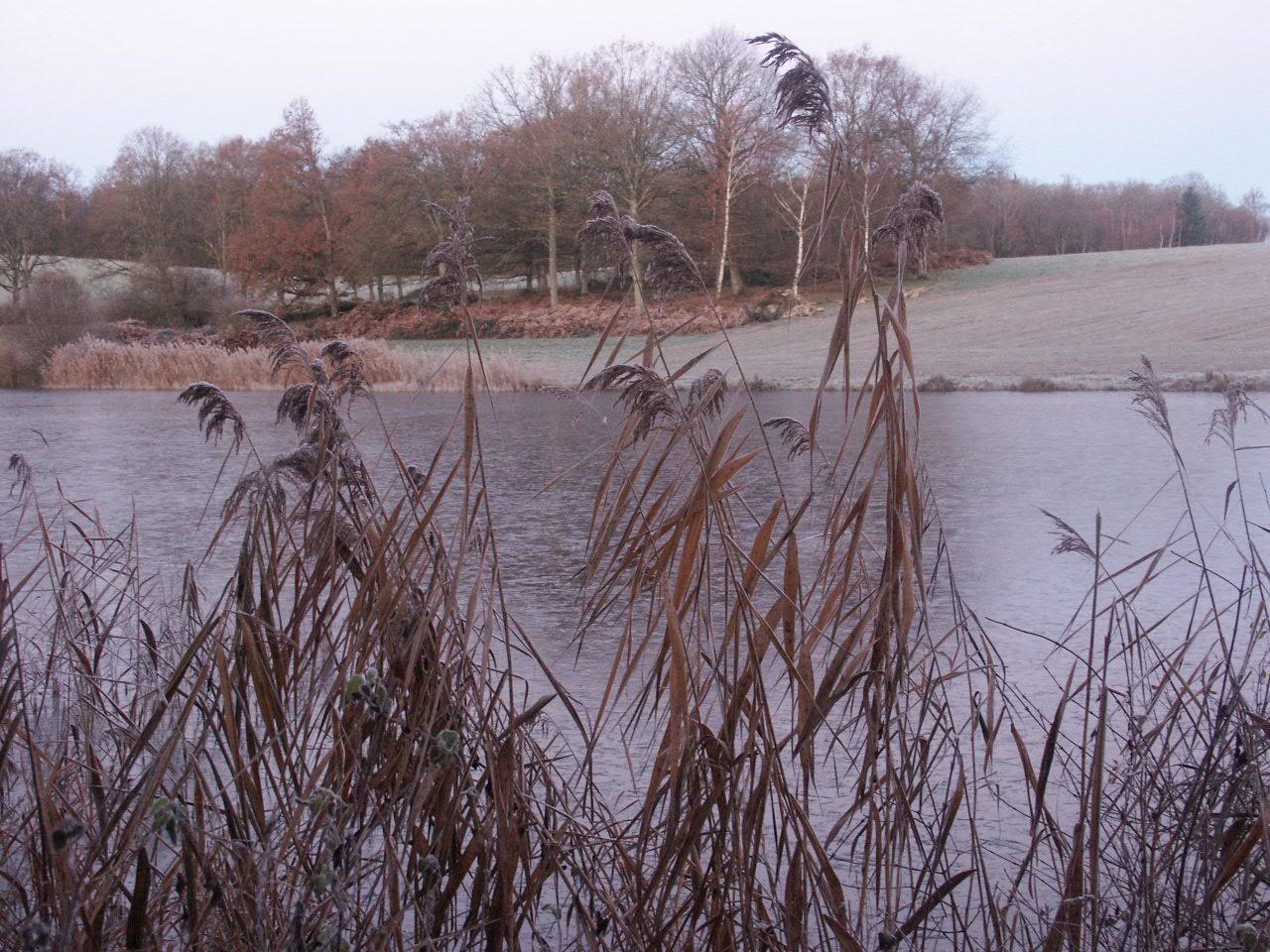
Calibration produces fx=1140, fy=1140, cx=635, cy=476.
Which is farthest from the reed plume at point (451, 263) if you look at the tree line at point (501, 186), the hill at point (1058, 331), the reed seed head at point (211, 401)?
the tree line at point (501, 186)

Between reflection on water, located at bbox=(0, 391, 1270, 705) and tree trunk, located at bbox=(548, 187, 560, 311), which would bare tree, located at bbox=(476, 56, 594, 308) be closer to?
tree trunk, located at bbox=(548, 187, 560, 311)

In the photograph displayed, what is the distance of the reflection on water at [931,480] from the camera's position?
4.08 metres

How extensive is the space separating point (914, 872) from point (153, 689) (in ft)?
4.89

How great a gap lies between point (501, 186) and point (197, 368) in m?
17.2

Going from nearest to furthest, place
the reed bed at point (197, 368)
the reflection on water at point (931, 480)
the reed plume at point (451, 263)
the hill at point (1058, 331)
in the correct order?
the reed plume at point (451, 263) < the reflection on water at point (931, 480) < the hill at point (1058, 331) < the reed bed at point (197, 368)

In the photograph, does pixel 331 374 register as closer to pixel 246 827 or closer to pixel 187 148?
pixel 246 827

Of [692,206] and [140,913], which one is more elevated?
[692,206]

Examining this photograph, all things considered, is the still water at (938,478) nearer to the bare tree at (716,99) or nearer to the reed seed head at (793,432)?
the reed seed head at (793,432)

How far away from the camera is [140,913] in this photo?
1.69 m

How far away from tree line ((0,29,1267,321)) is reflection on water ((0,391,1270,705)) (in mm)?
15757

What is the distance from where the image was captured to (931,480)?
4602 millimetres

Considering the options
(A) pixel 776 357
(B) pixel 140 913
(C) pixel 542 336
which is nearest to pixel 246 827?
(B) pixel 140 913

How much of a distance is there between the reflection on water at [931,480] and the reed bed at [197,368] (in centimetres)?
386

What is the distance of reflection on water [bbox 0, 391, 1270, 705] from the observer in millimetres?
4082
